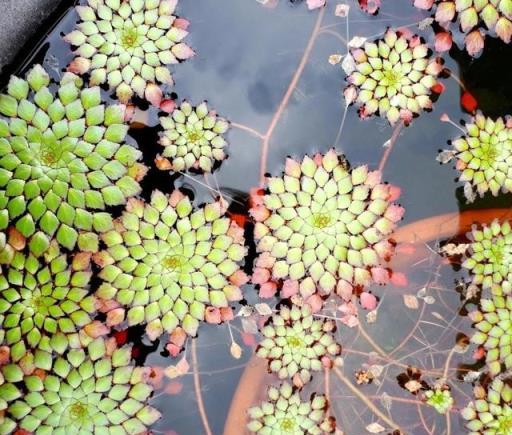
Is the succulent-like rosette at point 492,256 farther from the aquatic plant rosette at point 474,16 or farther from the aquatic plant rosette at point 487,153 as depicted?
the aquatic plant rosette at point 474,16

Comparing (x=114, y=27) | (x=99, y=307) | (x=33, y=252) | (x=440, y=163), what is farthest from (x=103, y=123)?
(x=440, y=163)

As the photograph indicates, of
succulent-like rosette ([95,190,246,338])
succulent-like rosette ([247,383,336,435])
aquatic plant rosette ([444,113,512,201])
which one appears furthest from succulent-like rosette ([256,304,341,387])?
aquatic plant rosette ([444,113,512,201])

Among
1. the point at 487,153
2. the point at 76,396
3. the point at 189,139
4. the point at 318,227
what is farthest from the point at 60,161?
the point at 487,153

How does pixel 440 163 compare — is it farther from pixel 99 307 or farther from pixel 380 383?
pixel 99 307

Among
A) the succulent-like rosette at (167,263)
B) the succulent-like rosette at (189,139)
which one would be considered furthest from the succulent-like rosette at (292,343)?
the succulent-like rosette at (189,139)

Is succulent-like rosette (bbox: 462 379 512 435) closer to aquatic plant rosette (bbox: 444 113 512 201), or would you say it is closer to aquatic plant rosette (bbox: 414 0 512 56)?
aquatic plant rosette (bbox: 444 113 512 201)
